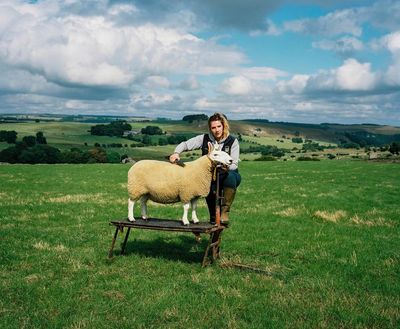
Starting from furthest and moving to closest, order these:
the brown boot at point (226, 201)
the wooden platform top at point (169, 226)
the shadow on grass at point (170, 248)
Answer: the shadow on grass at point (170, 248) < the brown boot at point (226, 201) < the wooden platform top at point (169, 226)

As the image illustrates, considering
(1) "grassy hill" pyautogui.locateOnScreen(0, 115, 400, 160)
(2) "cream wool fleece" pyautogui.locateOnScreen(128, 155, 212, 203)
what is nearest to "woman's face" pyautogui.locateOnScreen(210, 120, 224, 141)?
(2) "cream wool fleece" pyautogui.locateOnScreen(128, 155, 212, 203)

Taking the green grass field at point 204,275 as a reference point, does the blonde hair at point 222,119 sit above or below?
above

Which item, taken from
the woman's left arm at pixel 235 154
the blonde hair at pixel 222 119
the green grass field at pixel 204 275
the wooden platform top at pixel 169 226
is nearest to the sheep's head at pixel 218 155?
the woman's left arm at pixel 235 154

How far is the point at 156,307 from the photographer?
7.08m

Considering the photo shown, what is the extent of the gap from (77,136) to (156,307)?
439 ft

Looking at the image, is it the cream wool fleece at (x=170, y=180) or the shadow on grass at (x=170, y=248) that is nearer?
the cream wool fleece at (x=170, y=180)

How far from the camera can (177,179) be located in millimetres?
9906

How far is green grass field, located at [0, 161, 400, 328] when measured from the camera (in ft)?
22.1

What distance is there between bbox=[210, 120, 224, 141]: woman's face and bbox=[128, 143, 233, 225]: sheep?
455 millimetres

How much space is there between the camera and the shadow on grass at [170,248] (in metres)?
10.6

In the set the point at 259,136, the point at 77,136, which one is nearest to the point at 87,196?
the point at 77,136

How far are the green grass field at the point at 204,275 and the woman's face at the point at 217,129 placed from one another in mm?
3046

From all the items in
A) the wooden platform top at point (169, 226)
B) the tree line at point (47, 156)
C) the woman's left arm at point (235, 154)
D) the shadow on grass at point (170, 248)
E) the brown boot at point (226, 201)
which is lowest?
the tree line at point (47, 156)

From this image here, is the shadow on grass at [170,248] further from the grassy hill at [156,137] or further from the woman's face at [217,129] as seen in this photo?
the grassy hill at [156,137]
